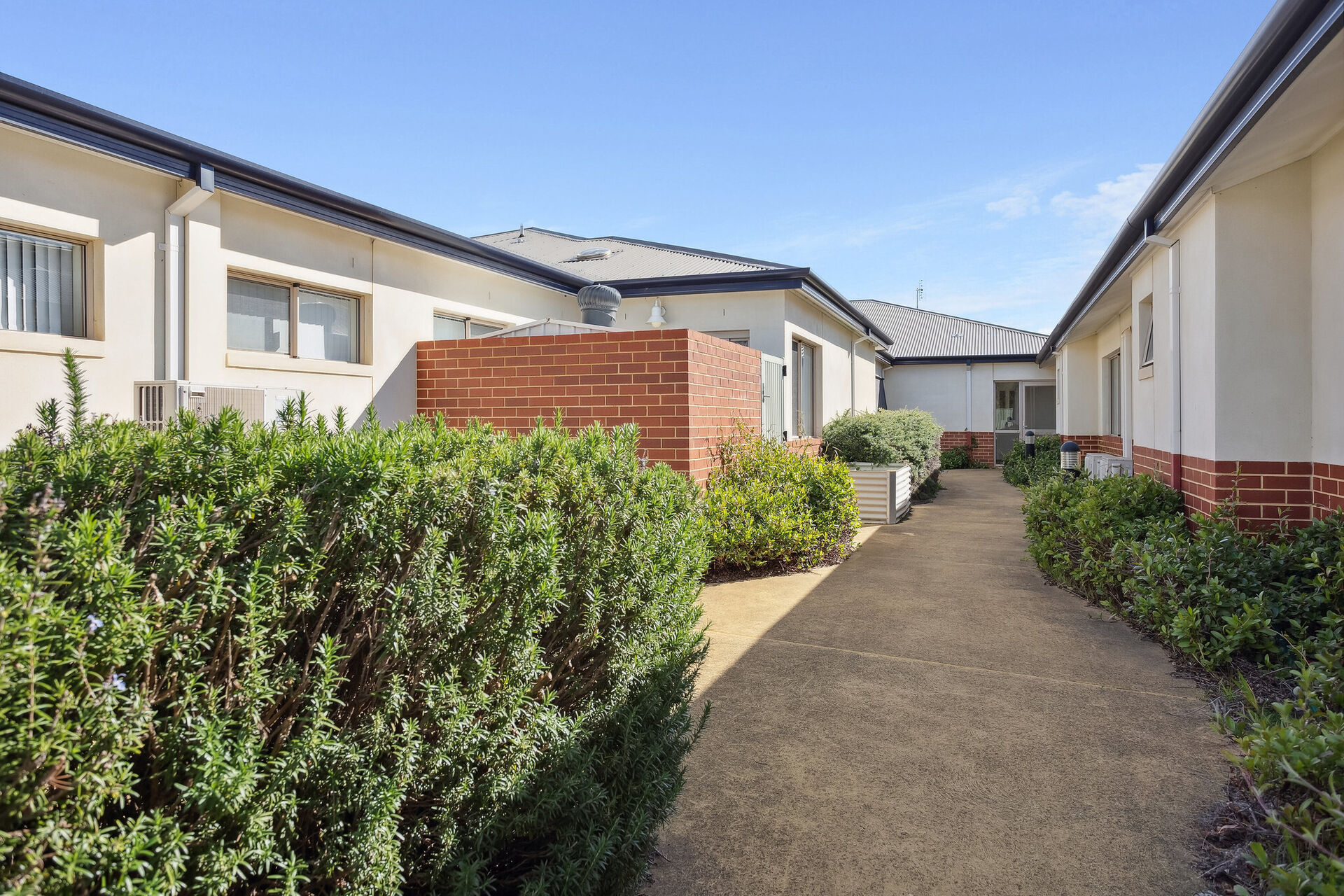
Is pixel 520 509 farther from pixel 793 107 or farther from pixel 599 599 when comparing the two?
pixel 793 107

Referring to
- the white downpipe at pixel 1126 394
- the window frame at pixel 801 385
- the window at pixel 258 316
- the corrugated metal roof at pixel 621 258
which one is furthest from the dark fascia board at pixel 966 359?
the window at pixel 258 316

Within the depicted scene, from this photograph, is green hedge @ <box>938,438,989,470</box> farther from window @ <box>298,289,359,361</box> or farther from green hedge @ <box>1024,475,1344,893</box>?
window @ <box>298,289,359,361</box>

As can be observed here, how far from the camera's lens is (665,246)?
14.9 metres

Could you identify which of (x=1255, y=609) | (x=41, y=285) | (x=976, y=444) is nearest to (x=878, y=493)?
(x=1255, y=609)

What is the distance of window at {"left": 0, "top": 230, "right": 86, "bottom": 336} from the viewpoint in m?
5.37

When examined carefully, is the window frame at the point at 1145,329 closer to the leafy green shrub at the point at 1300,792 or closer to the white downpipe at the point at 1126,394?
the white downpipe at the point at 1126,394

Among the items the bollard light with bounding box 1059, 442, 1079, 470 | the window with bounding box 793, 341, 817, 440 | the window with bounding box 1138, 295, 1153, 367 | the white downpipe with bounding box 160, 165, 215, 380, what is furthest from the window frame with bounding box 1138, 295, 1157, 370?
the white downpipe with bounding box 160, 165, 215, 380

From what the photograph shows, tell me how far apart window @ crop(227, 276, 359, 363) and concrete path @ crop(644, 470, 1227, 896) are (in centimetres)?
496

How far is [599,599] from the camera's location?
2402 millimetres

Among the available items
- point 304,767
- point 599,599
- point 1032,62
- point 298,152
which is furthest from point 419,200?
point 304,767

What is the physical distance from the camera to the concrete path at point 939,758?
2641 millimetres

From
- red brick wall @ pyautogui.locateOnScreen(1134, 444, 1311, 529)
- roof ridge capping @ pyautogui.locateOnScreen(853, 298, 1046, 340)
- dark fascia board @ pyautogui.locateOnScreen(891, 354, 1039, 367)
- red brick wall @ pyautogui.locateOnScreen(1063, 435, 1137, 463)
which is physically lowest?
red brick wall @ pyautogui.locateOnScreen(1134, 444, 1311, 529)

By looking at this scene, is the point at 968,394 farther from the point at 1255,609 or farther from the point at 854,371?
the point at 1255,609

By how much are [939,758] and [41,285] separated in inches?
270
